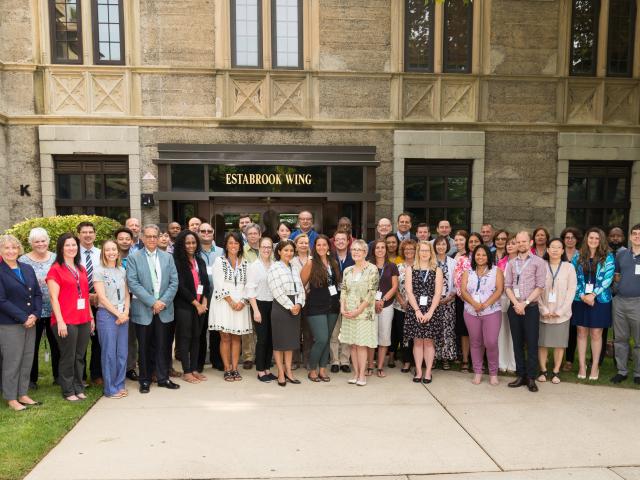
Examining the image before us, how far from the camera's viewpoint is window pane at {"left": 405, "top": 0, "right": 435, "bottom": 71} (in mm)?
10953

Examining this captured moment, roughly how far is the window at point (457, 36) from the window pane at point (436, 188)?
8.21ft

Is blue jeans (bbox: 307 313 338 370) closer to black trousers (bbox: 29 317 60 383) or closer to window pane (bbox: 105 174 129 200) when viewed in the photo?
black trousers (bbox: 29 317 60 383)

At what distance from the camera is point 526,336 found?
19.9 feet

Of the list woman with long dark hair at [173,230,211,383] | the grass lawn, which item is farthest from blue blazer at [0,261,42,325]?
woman with long dark hair at [173,230,211,383]

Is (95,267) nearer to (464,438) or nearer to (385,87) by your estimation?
(464,438)

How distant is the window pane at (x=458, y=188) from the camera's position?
11398 mm

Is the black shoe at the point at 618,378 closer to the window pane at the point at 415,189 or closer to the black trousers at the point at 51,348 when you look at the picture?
the window pane at the point at 415,189

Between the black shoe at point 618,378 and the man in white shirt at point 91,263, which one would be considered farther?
the black shoe at point 618,378

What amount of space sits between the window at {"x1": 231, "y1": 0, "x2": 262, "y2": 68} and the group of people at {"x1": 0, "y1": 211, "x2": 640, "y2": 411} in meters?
5.69

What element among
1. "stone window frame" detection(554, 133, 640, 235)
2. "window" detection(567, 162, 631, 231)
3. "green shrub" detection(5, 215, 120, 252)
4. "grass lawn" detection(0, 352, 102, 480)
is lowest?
"grass lawn" detection(0, 352, 102, 480)

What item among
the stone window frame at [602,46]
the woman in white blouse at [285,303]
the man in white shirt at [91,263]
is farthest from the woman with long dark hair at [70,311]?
the stone window frame at [602,46]

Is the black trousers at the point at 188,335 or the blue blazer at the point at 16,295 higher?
the blue blazer at the point at 16,295

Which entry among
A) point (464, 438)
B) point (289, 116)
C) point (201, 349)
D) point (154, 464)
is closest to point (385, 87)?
point (289, 116)

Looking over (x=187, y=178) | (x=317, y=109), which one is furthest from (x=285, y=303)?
(x=317, y=109)
